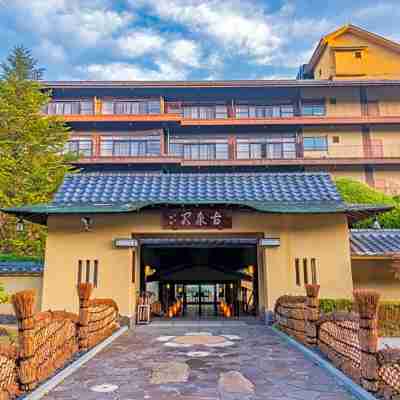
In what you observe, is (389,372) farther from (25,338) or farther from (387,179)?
(387,179)

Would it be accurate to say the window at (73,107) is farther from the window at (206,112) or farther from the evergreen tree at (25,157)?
the evergreen tree at (25,157)

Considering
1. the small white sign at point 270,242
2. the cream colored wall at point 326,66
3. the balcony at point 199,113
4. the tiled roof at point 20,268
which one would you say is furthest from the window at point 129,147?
the small white sign at point 270,242

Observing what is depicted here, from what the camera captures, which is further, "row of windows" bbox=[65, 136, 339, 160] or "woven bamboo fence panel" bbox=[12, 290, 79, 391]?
"row of windows" bbox=[65, 136, 339, 160]

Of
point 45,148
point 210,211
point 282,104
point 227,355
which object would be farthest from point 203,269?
point 282,104

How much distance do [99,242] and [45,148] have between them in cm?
1243

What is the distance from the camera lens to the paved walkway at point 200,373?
559 cm

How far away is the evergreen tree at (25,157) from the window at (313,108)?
2243 cm

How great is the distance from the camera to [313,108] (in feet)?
123

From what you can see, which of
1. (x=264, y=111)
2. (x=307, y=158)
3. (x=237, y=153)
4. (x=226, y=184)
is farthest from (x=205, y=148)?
(x=226, y=184)

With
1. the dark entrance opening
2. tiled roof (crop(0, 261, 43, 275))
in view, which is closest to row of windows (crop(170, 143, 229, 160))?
the dark entrance opening

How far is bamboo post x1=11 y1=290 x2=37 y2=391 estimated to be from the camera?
18.9ft

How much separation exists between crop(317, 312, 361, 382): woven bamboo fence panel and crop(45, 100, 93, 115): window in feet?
106

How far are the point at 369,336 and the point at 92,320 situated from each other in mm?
6091

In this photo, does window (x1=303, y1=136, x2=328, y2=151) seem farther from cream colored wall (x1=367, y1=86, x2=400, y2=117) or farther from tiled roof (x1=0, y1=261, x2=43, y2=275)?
tiled roof (x1=0, y1=261, x2=43, y2=275)
